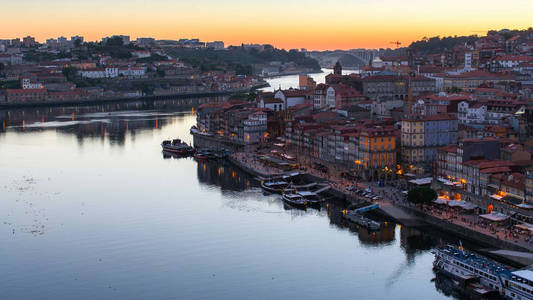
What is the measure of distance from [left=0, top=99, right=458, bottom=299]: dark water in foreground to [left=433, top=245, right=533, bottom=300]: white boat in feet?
1.75

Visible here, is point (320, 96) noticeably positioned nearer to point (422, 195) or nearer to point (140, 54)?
point (422, 195)

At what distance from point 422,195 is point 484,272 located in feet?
16.1

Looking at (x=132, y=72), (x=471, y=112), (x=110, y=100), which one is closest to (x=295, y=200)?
(x=471, y=112)

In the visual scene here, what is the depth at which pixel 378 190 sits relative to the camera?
22203 millimetres

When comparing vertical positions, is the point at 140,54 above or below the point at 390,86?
above

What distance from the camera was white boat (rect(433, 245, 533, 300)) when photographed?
44.9 feet

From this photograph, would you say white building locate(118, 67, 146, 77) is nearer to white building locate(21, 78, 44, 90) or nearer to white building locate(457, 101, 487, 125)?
white building locate(21, 78, 44, 90)

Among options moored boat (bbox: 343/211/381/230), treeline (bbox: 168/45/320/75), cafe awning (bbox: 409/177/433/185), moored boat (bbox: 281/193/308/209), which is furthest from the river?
moored boat (bbox: 343/211/381/230)

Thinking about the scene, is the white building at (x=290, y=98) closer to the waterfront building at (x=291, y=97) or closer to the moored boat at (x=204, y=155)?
the waterfront building at (x=291, y=97)

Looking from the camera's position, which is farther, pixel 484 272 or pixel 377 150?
pixel 377 150

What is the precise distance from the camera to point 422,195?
63.4 feet

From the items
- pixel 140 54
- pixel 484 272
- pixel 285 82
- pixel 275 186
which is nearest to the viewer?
pixel 484 272

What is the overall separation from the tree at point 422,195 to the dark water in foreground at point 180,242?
974 mm

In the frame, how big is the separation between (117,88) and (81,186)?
51.2 m
